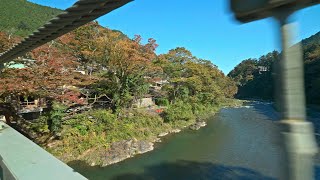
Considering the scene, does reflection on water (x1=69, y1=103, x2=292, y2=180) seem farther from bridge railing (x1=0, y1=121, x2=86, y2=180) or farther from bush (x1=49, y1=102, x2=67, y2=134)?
bridge railing (x1=0, y1=121, x2=86, y2=180)

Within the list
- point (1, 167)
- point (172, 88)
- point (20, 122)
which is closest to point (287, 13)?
point (1, 167)

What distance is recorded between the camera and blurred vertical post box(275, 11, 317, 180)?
0.58 m

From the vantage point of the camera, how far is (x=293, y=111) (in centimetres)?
59

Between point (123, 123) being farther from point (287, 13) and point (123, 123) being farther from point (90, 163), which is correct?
point (287, 13)

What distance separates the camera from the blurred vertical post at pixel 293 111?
0.58m

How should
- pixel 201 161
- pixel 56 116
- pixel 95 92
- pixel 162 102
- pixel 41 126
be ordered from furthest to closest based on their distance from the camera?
pixel 162 102 → pixel 95 92 → pixel 41 126 → pixel 56 116 → pixel 201 161

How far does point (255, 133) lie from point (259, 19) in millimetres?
18454

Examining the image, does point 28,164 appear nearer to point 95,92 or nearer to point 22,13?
point 95,92

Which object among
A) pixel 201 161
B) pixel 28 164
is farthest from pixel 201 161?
pixel 28 164

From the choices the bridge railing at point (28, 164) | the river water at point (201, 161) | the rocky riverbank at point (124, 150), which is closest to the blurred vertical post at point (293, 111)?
the bridge railing at point (28, 164)

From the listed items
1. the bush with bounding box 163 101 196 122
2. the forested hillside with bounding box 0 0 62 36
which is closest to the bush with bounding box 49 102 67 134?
the bush with bounding box 163 101 196 122

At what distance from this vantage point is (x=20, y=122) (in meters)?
13.0

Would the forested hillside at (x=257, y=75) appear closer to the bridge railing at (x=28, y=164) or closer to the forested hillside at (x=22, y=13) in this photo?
the forested hillside at (x=22, y=13)

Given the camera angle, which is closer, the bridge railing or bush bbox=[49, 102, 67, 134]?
the bridge railing
